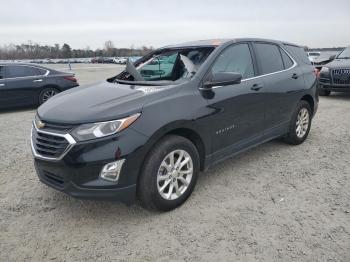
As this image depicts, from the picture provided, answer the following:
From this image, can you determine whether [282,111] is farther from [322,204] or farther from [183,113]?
[183,113]

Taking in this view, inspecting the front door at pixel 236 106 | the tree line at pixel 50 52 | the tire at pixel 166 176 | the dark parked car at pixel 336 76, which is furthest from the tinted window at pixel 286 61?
the tree line at pixel 50 52

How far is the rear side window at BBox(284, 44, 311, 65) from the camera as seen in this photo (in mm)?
5328

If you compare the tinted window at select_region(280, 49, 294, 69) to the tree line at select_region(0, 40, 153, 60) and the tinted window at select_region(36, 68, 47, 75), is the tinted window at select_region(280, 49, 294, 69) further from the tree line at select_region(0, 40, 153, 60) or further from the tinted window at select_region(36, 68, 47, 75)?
the tree line at select_region(0, 40, 153, 60)

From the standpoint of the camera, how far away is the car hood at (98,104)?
9.99 ft

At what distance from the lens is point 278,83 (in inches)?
186

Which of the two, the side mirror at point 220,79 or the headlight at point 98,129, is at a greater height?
the side mirror at point 220,79

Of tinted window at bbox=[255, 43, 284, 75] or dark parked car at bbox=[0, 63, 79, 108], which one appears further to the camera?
dark parked car at bbox=[0, 63, 79, 108]

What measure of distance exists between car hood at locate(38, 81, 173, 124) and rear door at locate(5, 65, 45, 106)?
6.02 metres

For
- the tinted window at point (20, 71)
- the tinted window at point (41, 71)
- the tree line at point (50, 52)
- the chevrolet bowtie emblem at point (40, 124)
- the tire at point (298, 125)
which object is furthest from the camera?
the tree line at point (50, 52)

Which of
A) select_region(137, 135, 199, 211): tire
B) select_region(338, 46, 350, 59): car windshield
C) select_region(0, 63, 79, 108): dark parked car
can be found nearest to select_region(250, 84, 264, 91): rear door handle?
select_region(137, 135, 199, 211): tire

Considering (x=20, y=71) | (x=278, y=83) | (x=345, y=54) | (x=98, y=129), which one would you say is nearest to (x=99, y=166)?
(x=98, y=129)

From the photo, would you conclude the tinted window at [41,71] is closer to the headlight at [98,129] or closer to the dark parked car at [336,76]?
the headlight at [98,129]

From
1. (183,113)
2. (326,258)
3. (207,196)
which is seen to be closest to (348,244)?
(326,258)

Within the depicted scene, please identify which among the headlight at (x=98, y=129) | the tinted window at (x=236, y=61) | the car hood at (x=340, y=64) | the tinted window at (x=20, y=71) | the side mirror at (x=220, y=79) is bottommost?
the headlight at (x=98, y=129)
